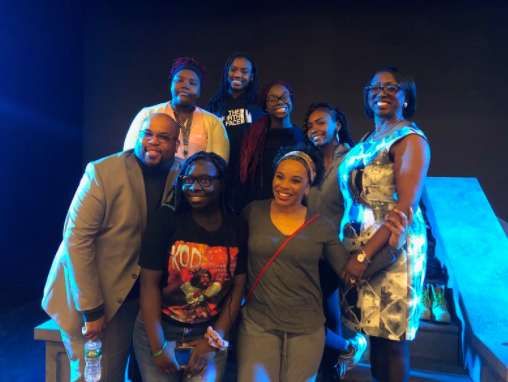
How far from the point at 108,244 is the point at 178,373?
0.71 m

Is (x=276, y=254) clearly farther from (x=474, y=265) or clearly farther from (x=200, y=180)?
(x=474, y=265)

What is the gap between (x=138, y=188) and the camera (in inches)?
70.5

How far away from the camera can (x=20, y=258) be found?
171 inches

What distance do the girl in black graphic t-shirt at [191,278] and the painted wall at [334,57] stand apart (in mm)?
3755

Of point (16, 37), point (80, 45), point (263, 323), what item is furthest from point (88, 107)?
point (263, 323)

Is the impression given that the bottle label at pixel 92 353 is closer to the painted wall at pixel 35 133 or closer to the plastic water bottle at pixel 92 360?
the plastic water bottle at pixel 92 360

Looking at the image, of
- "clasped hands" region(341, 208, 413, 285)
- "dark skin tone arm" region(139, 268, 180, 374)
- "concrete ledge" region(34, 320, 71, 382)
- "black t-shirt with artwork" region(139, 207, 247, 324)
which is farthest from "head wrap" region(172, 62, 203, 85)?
"concrete ledge" region(34, 320, 71, 382)

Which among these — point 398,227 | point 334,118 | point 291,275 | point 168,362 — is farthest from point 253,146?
point 168,362

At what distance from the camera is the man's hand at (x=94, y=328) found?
1.71 meters

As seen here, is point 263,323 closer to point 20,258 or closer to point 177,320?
point 177,320

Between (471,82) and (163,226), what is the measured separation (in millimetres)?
4796

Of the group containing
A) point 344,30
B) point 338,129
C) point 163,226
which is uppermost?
point 344,30

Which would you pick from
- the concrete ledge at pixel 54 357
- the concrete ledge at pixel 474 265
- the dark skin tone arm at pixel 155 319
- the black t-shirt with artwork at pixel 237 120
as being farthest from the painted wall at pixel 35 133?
the concrete ledge at pixel 474 265

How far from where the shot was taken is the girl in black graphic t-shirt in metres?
1.63
